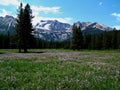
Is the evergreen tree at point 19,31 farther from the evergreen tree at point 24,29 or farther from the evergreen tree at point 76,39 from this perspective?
the evergreen tree at point 76,39

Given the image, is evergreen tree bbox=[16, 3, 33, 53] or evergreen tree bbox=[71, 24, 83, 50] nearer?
evergreen tree bbox=[16, 3, 33, 53]

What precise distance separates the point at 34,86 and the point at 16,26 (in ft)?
210

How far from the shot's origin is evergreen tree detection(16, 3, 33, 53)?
72000 mm

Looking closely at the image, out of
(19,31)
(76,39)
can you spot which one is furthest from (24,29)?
(76,39)

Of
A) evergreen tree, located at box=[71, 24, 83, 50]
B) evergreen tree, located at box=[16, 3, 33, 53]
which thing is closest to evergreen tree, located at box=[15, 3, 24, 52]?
evergreen tree, located at box=[16, 3, 33, 53]

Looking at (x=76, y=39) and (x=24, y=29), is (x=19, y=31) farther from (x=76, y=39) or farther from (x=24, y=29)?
(x=76, y=39)

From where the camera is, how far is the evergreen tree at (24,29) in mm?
72000

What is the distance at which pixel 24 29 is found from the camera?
240 feet

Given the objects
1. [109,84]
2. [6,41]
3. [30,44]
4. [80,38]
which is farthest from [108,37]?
[109,84]

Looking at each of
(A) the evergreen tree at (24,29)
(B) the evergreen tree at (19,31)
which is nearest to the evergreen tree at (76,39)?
(A) the evergreen tree at (24,29)

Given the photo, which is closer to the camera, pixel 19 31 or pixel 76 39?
pixel 19 31

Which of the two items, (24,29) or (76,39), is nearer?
(24,29)

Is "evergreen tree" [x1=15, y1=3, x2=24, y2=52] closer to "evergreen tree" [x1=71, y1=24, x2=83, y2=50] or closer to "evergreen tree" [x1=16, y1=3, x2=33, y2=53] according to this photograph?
"evergreen tree" [x1=16, y1=3, x2=33, y2=53]

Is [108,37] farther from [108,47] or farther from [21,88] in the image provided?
[21,88]
